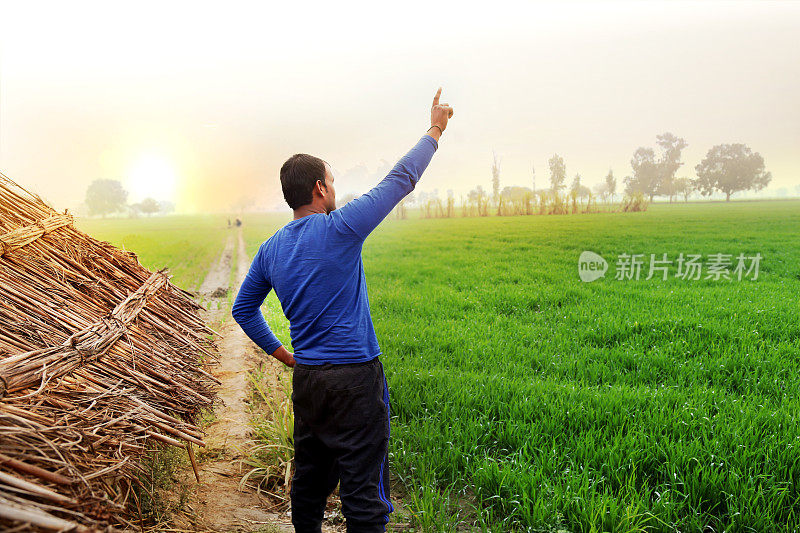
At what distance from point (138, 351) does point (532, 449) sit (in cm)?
225

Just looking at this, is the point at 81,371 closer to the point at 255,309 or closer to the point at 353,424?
the point at 255,309

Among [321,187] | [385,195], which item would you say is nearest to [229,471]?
[321,187]

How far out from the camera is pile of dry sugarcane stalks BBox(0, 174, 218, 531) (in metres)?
1.33

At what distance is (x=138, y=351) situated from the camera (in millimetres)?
2410

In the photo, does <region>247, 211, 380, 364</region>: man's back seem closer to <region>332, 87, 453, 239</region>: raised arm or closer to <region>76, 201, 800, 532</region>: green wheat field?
<region>332, 87, 453, 239</region>: raised arm

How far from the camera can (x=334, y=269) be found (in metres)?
1.95

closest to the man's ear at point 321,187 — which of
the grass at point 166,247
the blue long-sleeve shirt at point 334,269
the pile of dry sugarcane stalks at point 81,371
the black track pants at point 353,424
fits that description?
the blue long-sleeve shirt at point 334,269

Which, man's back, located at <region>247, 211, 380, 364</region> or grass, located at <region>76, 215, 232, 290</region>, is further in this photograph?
grass, located at <region>76, 215, 232, 290</region>

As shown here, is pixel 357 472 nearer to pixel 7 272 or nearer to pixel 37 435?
pixel 37 435

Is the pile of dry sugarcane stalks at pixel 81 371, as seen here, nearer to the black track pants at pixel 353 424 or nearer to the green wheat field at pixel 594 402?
the black track pants at pixel 353 424

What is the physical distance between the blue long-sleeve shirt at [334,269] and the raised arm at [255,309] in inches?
6.1

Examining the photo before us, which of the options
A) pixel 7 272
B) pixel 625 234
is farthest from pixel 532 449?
pixel 625 234

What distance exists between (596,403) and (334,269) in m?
2.54

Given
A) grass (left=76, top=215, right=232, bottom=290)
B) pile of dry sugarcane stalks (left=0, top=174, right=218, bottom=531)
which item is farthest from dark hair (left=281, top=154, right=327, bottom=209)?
grass (left=76, top=215, right=232, bottom=290)
